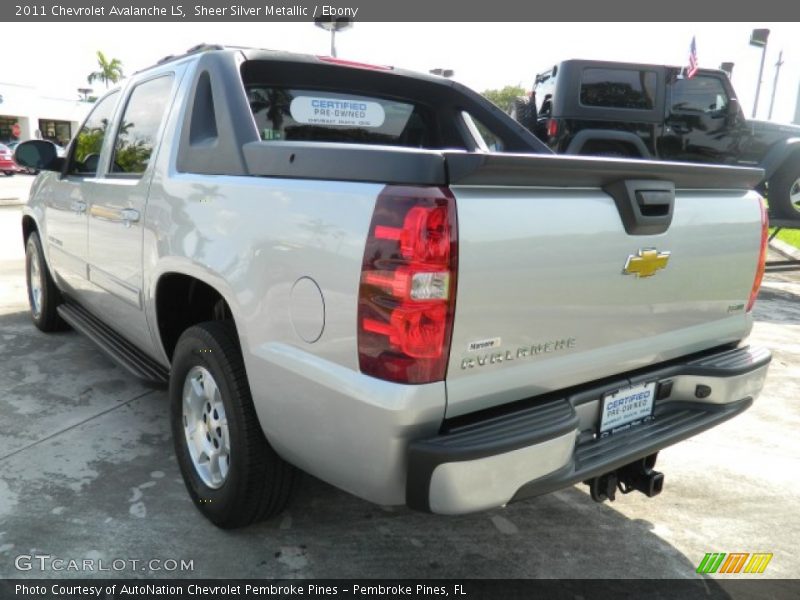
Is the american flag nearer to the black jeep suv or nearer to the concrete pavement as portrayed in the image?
the black jeep suv

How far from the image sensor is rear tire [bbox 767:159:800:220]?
31.1ft

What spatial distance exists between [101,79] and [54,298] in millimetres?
71098

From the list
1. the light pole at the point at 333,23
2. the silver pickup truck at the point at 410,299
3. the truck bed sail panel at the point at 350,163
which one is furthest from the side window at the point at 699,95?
the truck bed sail panel at the point at 350,163

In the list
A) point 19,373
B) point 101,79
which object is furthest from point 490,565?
point 101,79

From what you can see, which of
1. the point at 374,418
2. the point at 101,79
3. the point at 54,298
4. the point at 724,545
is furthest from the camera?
the point at 101,79

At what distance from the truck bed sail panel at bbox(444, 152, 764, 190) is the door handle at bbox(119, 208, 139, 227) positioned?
1.82m

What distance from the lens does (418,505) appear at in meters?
1.81

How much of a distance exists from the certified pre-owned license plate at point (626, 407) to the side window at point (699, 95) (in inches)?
299

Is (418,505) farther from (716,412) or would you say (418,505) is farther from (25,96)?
(25,96)

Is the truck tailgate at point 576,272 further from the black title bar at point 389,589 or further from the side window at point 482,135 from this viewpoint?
the side window at point 482,135

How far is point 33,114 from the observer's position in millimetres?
44219

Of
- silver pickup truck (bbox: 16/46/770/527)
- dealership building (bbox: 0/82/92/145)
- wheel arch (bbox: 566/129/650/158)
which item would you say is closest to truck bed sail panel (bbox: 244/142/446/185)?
silver pickup truck (bbox: 16/46/770/527)

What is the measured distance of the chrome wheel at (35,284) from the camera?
16.6 ft

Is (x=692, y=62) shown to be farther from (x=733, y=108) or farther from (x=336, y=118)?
(x=336, y=118)
